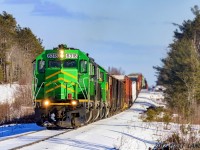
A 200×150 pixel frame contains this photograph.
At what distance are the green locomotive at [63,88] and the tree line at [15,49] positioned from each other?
45903mm

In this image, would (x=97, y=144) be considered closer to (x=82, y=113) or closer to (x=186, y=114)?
(x=82, y=113)

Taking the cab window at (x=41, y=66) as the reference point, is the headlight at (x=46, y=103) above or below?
below

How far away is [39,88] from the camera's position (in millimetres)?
19203

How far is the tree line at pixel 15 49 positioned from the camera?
65.6m

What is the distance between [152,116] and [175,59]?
16.3m

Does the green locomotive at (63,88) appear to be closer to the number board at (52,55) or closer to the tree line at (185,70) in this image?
the number board at (52,55)

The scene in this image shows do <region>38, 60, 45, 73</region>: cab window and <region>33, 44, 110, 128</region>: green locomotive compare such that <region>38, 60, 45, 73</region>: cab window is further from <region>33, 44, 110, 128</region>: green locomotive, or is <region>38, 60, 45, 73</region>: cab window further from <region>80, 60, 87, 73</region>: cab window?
<region>80, 60, 87, 73</region>: cab window

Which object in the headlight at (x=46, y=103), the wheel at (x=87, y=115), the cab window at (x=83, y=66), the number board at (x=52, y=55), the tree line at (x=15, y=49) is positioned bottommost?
the wheel at (x=87, y=115)

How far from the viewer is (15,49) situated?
74.2 meters

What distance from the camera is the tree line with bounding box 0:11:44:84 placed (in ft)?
215

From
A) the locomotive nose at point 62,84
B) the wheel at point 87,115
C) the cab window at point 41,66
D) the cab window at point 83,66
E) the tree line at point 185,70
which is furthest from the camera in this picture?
the tree line at point 185,70

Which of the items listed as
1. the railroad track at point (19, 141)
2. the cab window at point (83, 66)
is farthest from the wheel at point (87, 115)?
the railroad track at point (19, 141)

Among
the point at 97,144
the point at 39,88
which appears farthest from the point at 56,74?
the point at 97,144

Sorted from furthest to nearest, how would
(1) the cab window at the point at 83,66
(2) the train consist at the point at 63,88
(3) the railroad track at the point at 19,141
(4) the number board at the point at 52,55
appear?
(1) the cab window at the point at 83,66, (4) the number board at the point at 52,55, (2) the train consist at the point at 63,88, (3) the railroad track at the point at 19,141
